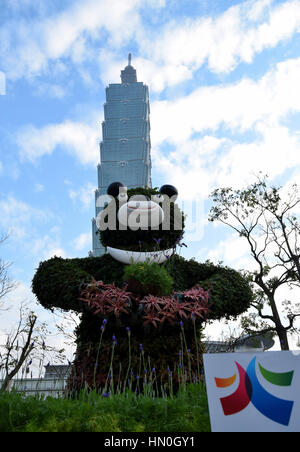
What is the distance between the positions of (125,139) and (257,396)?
8602 centimetres

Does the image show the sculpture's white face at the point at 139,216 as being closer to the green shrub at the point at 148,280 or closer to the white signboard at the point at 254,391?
the green shrub at the point at 148,280

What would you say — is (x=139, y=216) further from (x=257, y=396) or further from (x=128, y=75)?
(x=128, y=75)

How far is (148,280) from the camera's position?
4.45 meters

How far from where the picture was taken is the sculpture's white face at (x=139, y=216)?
516 centimetres

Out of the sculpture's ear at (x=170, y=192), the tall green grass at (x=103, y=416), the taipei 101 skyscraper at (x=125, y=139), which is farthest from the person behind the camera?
the taipei 101 skyscraper at (x=125, y=139)

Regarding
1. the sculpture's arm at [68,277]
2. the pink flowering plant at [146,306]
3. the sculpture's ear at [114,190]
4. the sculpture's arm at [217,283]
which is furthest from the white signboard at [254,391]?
the sculpture's ear at [114,190]

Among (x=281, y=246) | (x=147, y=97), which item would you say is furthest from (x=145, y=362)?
(x=147, y=97)

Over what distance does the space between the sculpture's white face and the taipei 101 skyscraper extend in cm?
7105

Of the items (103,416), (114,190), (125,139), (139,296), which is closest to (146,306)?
(139,296)

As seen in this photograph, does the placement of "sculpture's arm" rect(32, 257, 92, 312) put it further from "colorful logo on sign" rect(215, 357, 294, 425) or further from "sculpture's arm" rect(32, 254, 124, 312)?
"colorful logo on sign" rect(215, 357, 294, 425)

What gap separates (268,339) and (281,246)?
315 centimetres

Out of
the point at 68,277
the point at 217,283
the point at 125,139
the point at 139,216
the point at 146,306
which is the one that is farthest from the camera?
the point at 125,139
